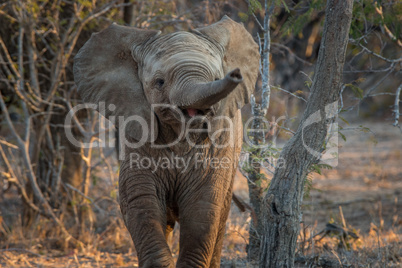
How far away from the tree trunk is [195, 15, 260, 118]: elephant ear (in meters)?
0.64

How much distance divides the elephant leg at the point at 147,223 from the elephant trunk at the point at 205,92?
0.96 m

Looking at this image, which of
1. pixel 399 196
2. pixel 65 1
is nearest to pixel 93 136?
pixel 65 1

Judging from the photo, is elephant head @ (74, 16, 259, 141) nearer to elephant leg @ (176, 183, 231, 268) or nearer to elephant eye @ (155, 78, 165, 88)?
elephant eye @ (155, 78, 165, 88)

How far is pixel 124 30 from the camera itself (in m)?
4.86

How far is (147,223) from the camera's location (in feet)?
14.8

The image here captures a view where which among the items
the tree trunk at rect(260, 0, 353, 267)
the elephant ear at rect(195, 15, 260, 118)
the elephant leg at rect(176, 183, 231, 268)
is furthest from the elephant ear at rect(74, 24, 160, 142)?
the tree trunk at rect(260, 0, 353, 267)

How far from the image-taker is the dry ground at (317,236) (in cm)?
600

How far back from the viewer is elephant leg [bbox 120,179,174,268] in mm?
4441

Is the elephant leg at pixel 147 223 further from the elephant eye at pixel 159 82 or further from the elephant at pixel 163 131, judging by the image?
the elephant eye at pixel 159 82

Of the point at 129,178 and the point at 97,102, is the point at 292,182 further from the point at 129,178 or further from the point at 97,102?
the point at 97,102

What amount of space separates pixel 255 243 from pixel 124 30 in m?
2.89

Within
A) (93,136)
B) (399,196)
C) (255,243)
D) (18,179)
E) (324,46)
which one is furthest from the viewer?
(399,196)

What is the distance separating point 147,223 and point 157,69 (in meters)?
1.27

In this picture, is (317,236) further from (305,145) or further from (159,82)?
(159,82)
